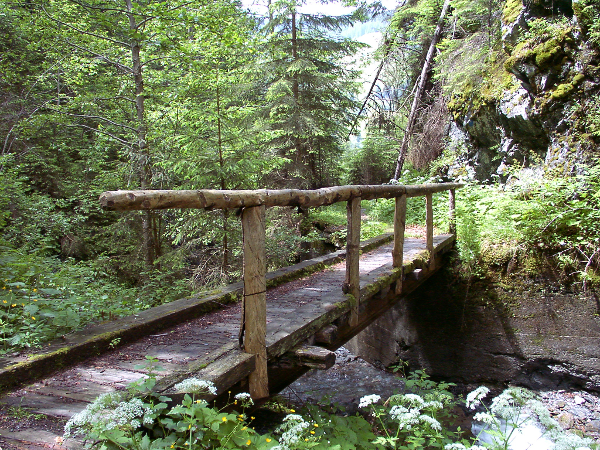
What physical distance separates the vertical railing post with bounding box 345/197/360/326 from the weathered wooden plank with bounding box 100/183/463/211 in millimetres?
154

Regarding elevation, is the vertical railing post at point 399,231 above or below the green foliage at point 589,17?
below

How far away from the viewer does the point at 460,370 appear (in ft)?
21.0

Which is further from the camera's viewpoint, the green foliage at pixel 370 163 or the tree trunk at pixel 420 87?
the green foliage at pixel 370 163

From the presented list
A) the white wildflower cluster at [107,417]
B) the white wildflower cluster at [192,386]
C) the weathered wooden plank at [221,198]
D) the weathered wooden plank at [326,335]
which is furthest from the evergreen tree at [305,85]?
the white wildflower cluster at [107,417]

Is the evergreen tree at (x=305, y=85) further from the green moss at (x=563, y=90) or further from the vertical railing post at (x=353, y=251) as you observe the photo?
the vertical railing post at (x=353, y=251)

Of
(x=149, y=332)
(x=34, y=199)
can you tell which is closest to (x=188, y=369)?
(x=149, y=332)

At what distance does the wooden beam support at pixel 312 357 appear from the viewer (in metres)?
3.07

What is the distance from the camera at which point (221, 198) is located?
8.54 feet

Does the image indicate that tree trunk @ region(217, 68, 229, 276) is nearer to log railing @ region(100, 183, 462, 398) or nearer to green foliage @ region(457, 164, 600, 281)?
log railing @ region(100, 183, 462, 398)

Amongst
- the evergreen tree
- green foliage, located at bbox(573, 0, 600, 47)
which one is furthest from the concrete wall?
the evergreen tree

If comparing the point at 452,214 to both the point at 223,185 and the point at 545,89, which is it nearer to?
the point at 545,89

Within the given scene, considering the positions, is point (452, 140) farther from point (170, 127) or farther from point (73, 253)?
point (73, 253)

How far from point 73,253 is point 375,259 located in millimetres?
8594

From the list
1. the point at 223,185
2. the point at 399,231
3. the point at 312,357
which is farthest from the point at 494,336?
the point at 223,185
